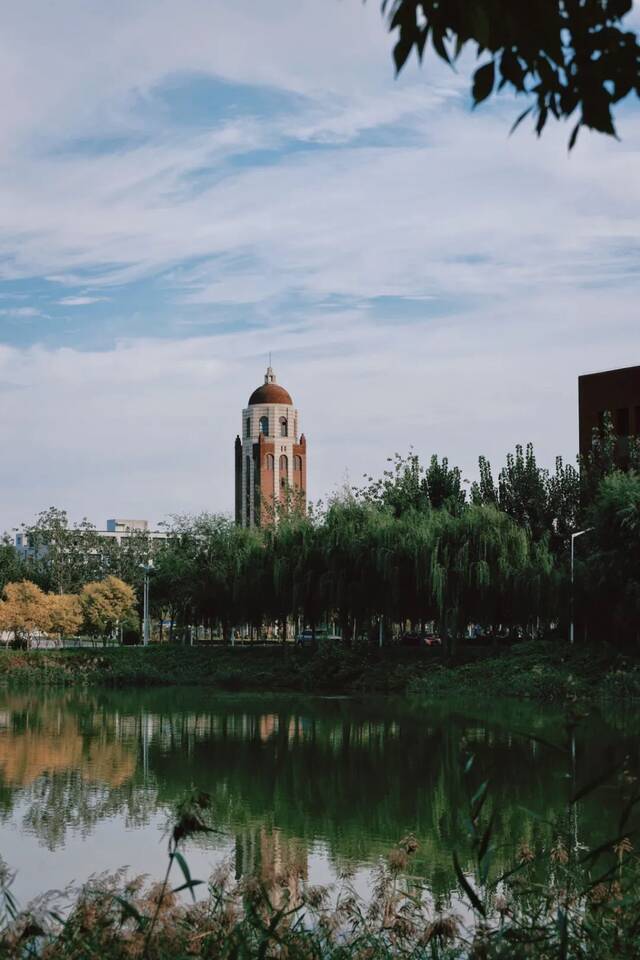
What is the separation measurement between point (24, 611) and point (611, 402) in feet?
79.5

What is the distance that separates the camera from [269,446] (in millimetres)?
124375

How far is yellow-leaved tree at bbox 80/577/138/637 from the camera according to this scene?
53.4m

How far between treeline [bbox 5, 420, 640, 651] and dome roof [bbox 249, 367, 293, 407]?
250ft

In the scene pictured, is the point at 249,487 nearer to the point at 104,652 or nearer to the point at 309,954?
the point at 104,652

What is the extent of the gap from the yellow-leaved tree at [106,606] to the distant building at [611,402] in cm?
2067

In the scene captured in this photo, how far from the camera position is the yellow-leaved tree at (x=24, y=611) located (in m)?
50.1

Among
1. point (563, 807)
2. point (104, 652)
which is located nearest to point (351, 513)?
point (104, 652)

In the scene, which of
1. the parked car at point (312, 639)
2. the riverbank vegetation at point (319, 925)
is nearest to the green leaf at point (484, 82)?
the riverbank vegetation at point (319, 925)

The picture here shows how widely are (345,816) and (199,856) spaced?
295cm

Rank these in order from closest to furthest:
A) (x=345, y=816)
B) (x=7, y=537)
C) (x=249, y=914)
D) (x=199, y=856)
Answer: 1. (x=249, y=914)
2. (x=199, y=856)
3. (x=345, y=816)
4. (x=7, y=537)

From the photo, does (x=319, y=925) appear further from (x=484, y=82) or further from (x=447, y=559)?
(x=447, y=559)

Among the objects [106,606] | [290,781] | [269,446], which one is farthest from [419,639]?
[269,446]

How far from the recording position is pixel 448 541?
37.2m

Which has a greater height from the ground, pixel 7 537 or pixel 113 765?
pixel 7 537
